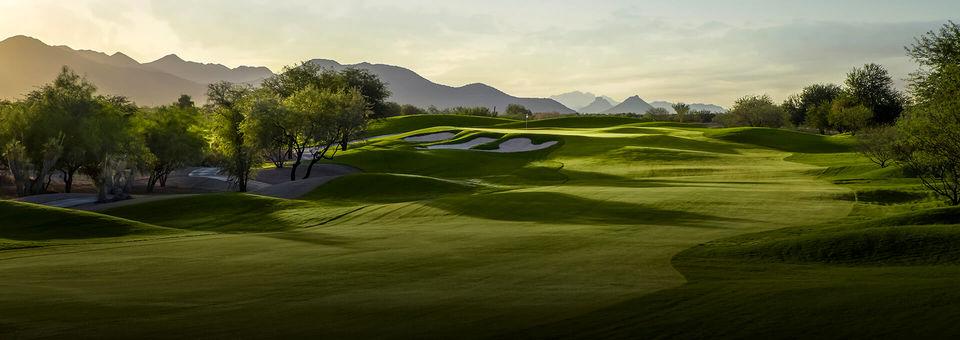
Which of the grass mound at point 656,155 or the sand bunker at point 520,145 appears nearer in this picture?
the grass mound at point 656,155

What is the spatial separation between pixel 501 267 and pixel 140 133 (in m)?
59.9

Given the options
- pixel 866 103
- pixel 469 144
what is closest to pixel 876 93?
pixel 866 103

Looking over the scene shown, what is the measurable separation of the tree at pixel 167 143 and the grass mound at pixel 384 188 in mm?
20167

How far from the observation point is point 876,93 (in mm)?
120375

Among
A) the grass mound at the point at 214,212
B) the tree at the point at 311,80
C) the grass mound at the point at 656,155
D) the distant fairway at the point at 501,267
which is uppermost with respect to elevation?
the tree at the point at 311,80

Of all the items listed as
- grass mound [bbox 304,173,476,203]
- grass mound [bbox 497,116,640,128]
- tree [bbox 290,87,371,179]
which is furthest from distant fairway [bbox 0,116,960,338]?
grass mound [bbox 497,116,640,128]

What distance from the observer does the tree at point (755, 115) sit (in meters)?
160

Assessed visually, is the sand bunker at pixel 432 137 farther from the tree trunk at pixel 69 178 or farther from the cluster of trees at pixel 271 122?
the tree trunk at pixel 69 178

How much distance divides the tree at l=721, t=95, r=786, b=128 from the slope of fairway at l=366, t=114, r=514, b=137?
53995 mm

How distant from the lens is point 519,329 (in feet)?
41.0

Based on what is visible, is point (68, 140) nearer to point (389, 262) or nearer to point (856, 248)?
point (389, 262)

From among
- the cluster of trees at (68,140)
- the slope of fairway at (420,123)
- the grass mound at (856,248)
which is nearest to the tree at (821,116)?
the slope of fairway at (420,123)

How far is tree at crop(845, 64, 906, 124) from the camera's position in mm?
118062

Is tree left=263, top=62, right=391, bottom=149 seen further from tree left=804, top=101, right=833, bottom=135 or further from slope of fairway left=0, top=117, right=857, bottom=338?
tree left=804, top=101, right=833, bottom=135
